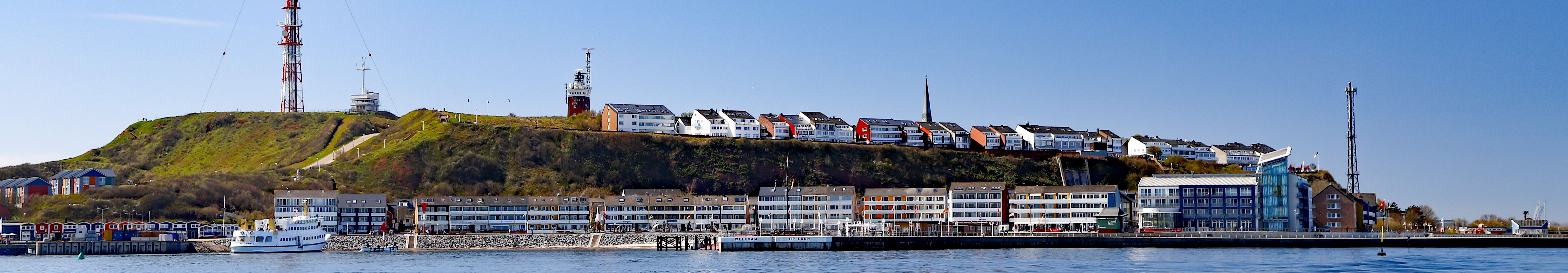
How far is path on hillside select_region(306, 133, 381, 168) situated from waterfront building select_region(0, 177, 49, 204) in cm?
2206

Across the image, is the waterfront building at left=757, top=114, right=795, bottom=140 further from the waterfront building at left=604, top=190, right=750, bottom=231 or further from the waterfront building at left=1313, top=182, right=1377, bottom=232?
the waterfront building at left=1313, top=182, right=1377, bottom=232

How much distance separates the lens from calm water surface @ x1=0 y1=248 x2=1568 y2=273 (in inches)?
3017

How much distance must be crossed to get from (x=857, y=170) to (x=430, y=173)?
40.9 metres

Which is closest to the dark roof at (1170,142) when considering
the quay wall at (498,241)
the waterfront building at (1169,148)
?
the waterfront building at (1169,148)

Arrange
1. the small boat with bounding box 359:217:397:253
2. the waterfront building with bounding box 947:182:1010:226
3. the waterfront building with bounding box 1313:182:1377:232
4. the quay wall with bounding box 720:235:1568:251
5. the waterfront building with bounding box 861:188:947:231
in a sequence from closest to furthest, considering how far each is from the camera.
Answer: the quay wall with bounding box 720:235:1568:251 → the small boat with bounding box 359:217:397:253 → the waterfront building with bounding box 1313:182:1377:232 → the waterfront building with bounding box 947:182:1010:226 → the waterfront building with bounding box 861:188:947:231

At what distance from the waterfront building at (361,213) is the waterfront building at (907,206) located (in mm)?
39390

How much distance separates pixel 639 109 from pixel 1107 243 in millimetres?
65444

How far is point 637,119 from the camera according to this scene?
154750 mm

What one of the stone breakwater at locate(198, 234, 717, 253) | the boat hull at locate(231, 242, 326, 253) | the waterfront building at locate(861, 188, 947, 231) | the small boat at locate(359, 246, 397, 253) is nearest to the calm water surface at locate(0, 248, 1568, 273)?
the boat hull at locate(231, 242, 326, 253)

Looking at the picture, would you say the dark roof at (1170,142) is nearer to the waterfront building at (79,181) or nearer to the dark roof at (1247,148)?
the dark roof at (1247,148)

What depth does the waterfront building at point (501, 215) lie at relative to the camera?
120 metres

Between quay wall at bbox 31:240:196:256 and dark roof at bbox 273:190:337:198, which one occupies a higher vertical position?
dark roof at bbox 273:190:337:198

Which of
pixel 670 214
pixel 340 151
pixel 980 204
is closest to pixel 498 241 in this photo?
pixel 670 214

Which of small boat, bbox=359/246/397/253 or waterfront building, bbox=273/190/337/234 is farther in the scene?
waterfront building, bbox=273/190/337/234
